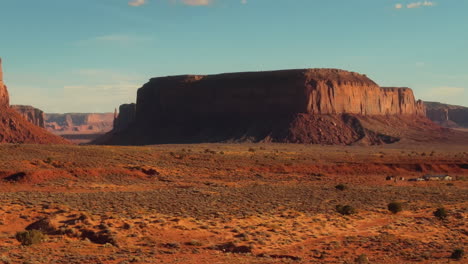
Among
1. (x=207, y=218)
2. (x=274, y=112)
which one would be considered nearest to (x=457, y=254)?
(x=207, y=218)

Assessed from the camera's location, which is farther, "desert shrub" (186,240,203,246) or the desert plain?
"desert shrub" (186,240,203,246)

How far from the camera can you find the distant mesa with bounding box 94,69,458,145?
10562 cm

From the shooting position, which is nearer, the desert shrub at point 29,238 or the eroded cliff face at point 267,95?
the desert shrub at point 29,238

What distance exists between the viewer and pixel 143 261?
17.3 metres

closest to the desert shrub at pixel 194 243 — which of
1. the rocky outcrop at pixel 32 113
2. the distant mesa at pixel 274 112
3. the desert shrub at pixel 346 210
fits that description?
the desert shrub at pixel 346 210

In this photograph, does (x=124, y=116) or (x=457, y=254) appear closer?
(x=457, y=254)

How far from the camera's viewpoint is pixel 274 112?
112688mm

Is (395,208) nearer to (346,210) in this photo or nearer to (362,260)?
(346,210)

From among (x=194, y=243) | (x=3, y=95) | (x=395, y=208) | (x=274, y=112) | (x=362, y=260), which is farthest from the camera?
(x=274, y=112)

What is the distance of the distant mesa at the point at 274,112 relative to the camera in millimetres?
105625

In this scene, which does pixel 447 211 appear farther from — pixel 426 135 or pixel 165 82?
pixel 165 82

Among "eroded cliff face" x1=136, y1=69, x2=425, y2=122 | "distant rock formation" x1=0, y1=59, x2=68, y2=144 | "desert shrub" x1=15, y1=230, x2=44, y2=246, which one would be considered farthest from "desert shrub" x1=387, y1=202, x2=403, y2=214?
"eroded cliff face" x1=136, y1=69, x2=425, y2=122

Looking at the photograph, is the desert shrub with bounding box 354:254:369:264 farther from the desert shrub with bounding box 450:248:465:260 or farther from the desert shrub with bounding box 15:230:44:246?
the desert shrub with bounding box 15:230:44:246

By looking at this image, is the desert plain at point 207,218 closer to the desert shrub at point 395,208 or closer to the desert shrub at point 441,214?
the desert shrub at point 395,208
